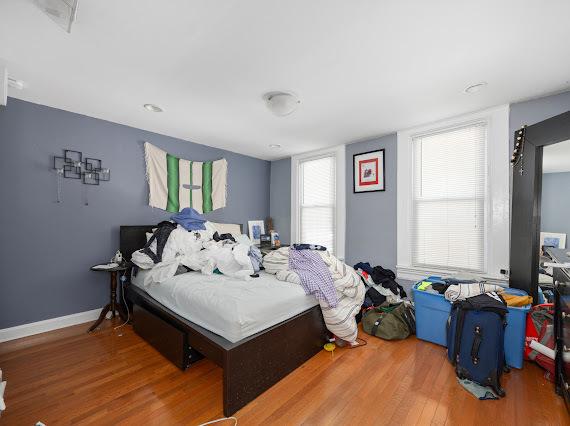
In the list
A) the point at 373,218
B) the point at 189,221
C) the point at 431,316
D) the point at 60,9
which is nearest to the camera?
the point at 60,9

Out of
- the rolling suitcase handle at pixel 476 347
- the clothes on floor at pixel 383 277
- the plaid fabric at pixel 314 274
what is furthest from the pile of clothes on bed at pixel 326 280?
the rolling suitcase handle at pixel 476 347

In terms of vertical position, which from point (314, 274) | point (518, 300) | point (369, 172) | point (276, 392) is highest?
point (369, 172)

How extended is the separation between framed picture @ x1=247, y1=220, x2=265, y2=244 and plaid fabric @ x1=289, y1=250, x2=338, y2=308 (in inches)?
81.4

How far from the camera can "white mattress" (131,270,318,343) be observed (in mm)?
1669

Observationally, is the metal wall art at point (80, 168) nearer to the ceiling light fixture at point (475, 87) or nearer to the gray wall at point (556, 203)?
the ceiling light fixture at point (475, 87)

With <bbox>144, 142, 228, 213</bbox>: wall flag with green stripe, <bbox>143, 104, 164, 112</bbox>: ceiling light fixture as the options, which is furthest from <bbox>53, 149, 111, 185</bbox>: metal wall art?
<bbox>143, 104, 164, 112</bbox>: ceiling light fixture

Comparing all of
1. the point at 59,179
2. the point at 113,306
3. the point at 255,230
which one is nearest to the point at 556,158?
the point at 255,230

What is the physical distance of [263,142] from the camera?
3.82 meters

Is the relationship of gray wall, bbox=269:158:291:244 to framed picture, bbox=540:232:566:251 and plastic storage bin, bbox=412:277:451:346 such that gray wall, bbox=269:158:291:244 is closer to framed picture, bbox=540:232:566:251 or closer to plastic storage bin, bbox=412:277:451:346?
plastic storage bin, bbox=412:277:451:346

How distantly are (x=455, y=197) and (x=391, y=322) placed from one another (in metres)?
1.60

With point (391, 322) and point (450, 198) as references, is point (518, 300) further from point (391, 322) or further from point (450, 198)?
point (450, 198)

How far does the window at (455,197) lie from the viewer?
2553mm

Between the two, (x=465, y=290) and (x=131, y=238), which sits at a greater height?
(x=131, y=238)

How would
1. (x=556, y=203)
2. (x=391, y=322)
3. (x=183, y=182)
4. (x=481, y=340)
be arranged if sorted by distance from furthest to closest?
(x=183, y=182) → (x=391, y=322) → (x=556, y=203) → (x=481, y=340)
